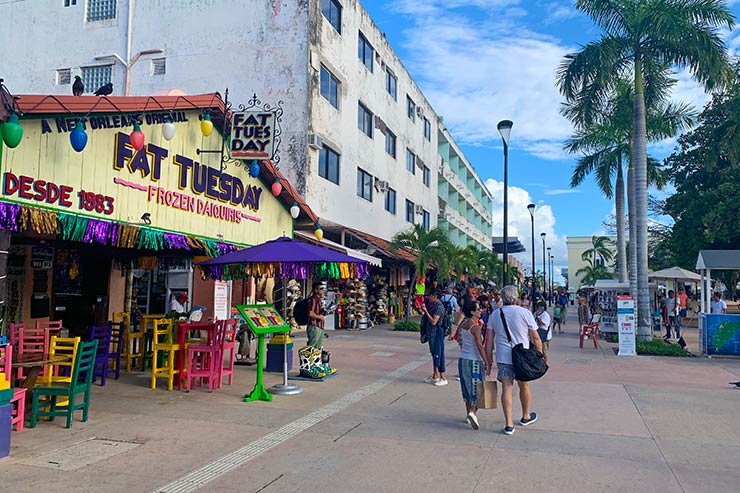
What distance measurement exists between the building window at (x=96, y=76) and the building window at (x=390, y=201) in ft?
42.7

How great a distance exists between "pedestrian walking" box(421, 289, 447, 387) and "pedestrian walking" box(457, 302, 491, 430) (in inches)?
95.3

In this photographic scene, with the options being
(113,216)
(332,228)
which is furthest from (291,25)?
(113,216)

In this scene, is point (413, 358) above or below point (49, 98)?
below

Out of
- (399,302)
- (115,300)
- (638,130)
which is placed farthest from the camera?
(399,302)

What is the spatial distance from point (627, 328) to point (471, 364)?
370 inches

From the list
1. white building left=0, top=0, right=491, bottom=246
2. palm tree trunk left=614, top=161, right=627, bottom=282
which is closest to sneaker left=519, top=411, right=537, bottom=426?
white building left=0, top=0, right=491, bottom=246

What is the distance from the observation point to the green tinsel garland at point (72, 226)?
792 centimetres

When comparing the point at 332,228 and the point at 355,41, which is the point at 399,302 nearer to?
the point at 332,228

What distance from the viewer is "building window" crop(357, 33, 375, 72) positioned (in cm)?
2507

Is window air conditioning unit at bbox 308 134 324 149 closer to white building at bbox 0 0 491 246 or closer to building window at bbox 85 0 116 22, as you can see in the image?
white building at bbox 0 0 491 246

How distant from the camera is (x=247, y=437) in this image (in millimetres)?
6711

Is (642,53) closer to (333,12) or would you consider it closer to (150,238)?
(333,12)

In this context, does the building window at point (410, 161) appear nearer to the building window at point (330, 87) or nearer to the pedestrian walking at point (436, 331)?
the building window at point (330, 87)

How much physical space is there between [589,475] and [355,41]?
21.6 metres
